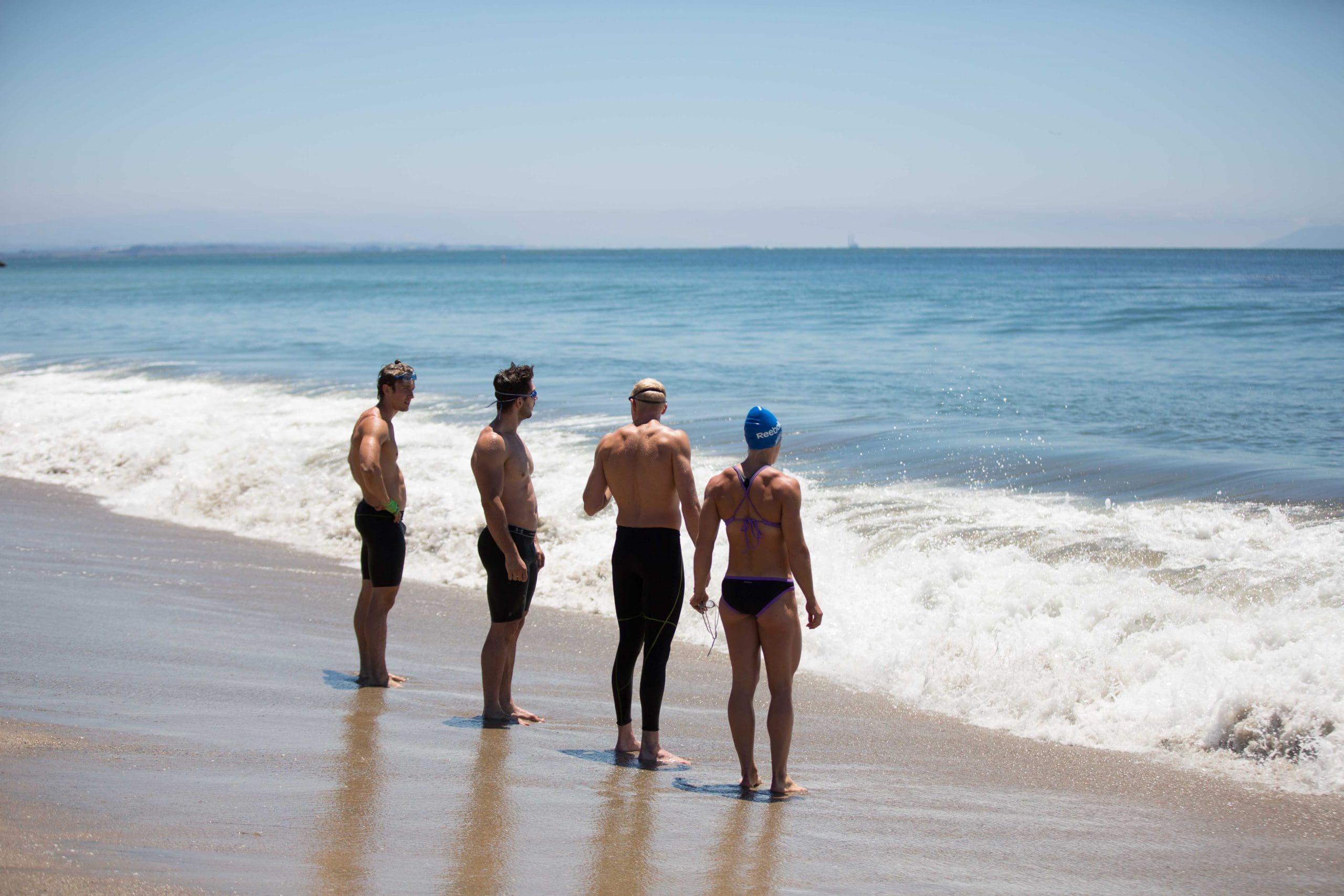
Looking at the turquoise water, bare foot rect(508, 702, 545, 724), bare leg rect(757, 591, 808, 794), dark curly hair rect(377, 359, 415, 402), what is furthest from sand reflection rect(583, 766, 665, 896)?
the turquoise water

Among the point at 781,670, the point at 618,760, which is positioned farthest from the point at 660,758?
the point at 781,670

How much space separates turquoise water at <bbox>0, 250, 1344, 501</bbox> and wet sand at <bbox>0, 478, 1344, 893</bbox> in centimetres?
569

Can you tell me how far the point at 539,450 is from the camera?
12.5 m

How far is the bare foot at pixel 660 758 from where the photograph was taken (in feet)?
15.4

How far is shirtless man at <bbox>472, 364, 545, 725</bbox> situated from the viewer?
505cm

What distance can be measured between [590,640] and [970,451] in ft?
21.0

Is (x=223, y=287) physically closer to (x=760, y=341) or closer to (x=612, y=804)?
(x=760, y=341)

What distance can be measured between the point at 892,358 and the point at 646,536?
18982 mm

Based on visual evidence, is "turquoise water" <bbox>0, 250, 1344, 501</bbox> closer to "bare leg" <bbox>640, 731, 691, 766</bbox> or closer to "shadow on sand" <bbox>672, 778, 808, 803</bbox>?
"bare leg" <bbox>640, 731, 691, 766</bbox>

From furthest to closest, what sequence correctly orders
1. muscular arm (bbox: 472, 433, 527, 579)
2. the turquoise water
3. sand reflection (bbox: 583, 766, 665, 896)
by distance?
the turquoise water < muscular arm (bbox: 472, 433, 527, 579) < sand reflection (bbox: 583, 766, 665, 896)

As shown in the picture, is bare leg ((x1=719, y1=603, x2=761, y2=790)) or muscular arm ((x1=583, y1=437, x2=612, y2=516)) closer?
bare leg ((x1=719, y1=603, x2=761, y2=790))

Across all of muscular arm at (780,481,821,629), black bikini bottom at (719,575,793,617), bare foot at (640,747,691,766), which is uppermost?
muscular arm at (780,481,821,629)

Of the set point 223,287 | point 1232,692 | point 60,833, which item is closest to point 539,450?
point 1232,692

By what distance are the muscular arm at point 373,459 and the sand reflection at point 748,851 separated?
247 cm
